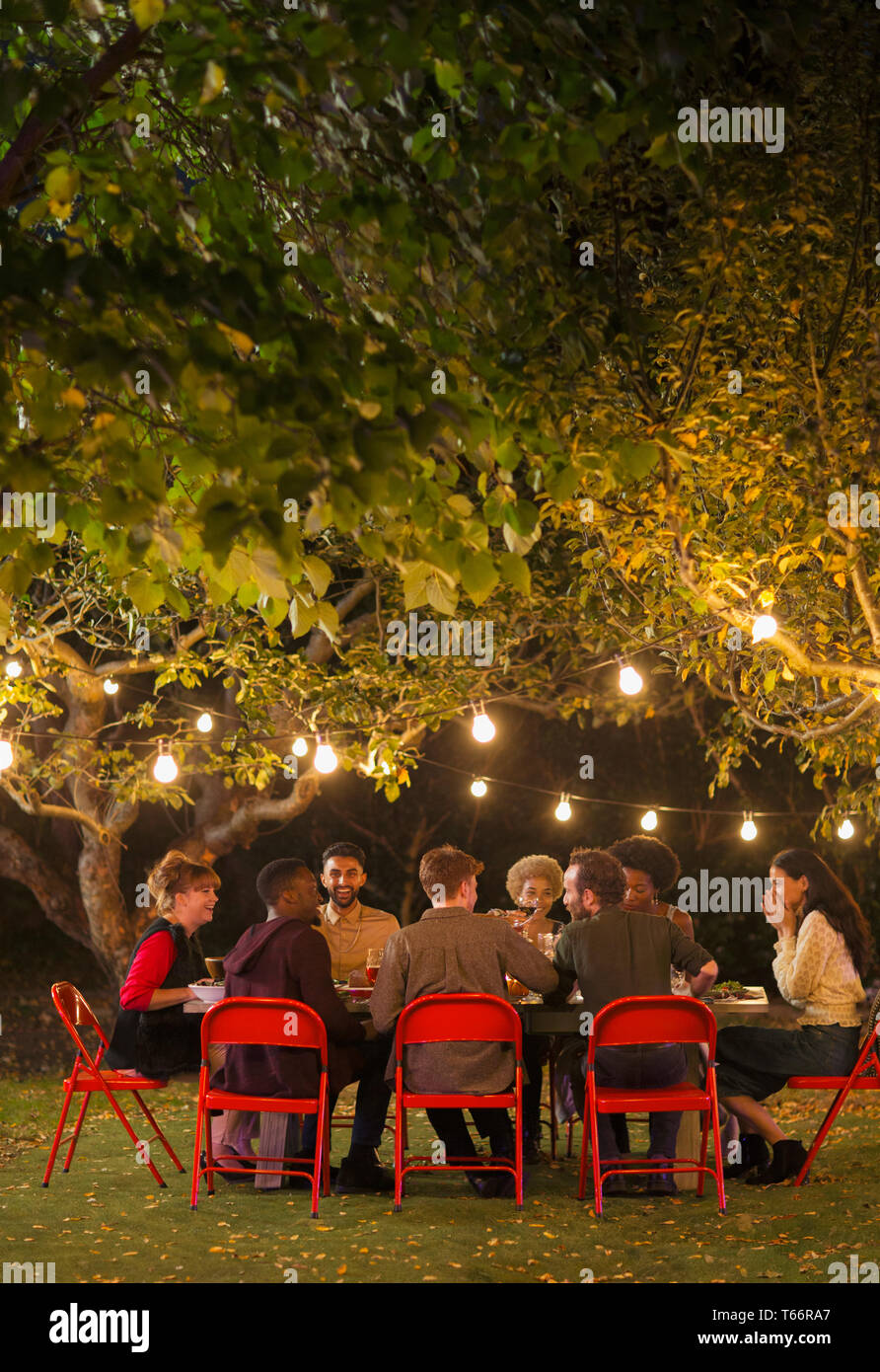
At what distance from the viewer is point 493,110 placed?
11.5ft

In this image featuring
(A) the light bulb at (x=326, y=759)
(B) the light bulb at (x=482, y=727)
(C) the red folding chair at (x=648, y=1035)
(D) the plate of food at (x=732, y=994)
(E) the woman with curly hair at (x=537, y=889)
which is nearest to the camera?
(C) the red folding chair at (x=648, y=1035)

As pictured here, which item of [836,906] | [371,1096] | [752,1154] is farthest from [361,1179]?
[836,906]

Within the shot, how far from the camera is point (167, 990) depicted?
6188 mm

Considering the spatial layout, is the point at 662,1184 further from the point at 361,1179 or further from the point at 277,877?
the point at 277,877

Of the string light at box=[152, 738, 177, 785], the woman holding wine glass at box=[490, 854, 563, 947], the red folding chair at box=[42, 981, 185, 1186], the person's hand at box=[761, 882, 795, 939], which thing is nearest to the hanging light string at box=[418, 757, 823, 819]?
the woman holding wine glass at box=[490, 854, 563, 947]

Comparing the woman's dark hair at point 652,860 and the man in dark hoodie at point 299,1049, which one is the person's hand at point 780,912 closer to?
the woman's dark hair at point 652,860

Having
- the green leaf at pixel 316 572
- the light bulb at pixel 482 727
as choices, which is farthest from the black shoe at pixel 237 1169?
the green leaf at pixel 316 572

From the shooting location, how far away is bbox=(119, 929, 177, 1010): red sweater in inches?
242

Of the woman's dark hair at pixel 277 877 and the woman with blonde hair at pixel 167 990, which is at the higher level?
the woman's dark hair at pixel 277 877

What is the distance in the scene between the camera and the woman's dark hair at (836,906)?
6.18m

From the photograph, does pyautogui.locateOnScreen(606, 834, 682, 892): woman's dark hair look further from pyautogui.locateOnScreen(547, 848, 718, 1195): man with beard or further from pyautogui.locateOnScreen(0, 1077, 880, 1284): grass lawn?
pyautogui.locateOnScreen(0, 1077, 880, 1284): grass lawn

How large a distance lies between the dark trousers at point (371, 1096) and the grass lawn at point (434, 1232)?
0.28m

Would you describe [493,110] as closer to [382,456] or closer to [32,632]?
[382,456]

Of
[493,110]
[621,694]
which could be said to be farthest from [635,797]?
[493,110]
